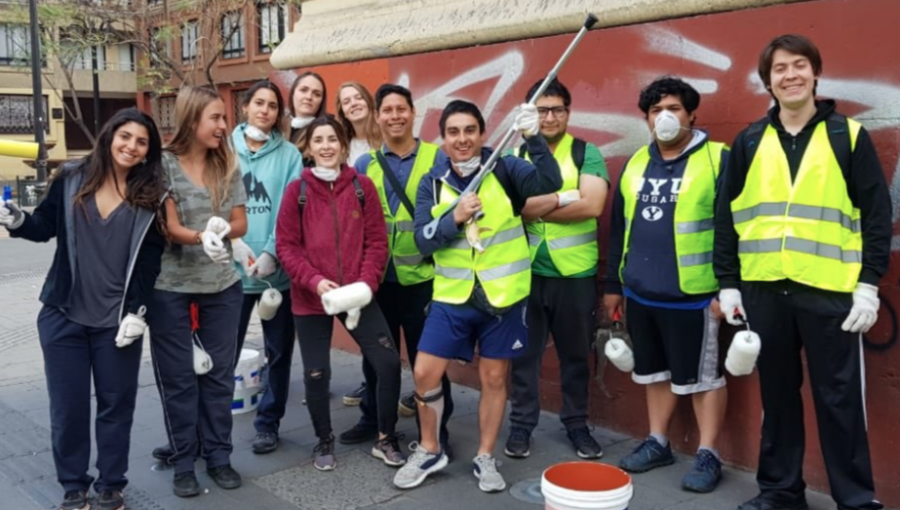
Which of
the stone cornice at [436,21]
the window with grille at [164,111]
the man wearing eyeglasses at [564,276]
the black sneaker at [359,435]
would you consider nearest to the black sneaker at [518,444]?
the man wearing eyeglasses at [564,276]

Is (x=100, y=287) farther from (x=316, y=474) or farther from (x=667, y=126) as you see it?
(x=667, y=126)

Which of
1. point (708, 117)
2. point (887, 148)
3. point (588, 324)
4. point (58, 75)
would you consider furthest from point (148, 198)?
point (58, 75)

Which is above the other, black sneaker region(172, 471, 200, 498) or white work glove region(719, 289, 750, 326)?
white work glove region(719, 289, 750, 326)

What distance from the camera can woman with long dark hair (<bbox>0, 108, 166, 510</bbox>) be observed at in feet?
13.0

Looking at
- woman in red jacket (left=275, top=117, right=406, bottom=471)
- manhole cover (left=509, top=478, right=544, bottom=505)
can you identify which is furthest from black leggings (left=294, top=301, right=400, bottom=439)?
manhole cover (left=509, top=478, right=544, bottom=505)

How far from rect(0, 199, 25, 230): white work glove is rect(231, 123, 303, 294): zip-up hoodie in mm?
1327

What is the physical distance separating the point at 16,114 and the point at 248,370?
130ft

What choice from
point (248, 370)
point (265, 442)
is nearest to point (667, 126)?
point (265, 442)

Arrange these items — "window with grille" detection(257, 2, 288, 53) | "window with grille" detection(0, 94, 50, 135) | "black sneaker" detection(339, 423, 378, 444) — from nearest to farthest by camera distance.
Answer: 1. "black sneaker" detection(339, 423, 378, 444)
2. "window with grille" detection(257, 2, 288, 53)
3. "window with grille" detection(0, 94, 50, 135)

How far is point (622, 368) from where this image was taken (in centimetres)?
472

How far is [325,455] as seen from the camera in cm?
475

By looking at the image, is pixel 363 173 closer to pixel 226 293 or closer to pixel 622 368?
pixel 226 293

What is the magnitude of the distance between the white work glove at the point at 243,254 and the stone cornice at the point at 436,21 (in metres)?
2.16

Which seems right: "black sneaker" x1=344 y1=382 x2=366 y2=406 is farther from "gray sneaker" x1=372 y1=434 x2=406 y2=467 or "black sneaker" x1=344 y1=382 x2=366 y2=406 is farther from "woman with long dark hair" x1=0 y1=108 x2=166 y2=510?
"woman with long dark hair" x1=0 y1=108 x2=166 y2=510
